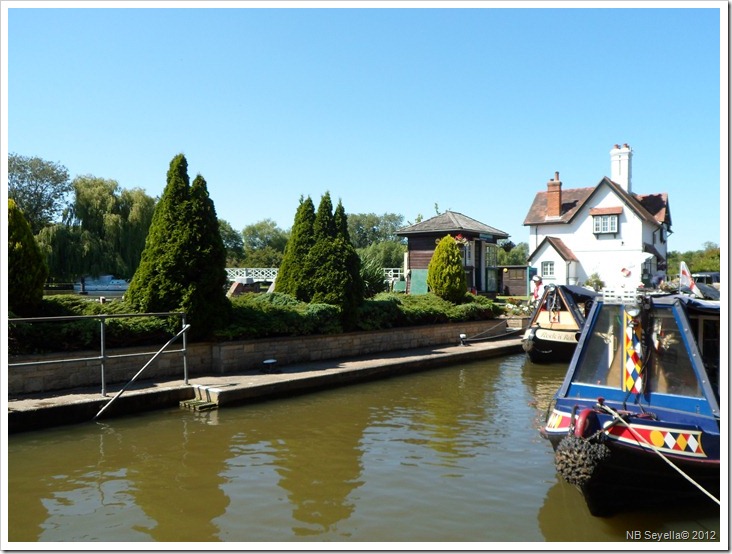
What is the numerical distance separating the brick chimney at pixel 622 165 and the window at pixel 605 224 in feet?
10.8

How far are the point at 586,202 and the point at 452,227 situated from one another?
10.5 m

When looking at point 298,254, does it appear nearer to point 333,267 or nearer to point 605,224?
point 333,267

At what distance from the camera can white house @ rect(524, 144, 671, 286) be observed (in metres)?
40.5

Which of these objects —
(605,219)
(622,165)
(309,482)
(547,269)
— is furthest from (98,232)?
(622,165)

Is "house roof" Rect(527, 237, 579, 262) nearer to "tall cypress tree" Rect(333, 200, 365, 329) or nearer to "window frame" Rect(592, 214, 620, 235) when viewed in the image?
"window frame" Rect(592, 214, 620, 235)

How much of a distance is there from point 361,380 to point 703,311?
8.38 metres

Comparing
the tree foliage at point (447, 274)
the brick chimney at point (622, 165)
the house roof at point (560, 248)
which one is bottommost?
the tree foliage at point (447, 274)

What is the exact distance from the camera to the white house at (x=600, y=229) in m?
40.5

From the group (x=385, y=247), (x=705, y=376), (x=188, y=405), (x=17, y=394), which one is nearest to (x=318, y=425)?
(x=188, y=405)

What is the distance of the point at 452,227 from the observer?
37.9 m

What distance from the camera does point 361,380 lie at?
14547 mm

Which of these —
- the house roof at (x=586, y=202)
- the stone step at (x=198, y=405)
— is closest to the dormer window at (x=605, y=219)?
the house roof at (x=586, y=202)

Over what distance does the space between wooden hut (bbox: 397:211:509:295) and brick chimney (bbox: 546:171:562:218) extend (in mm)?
5615

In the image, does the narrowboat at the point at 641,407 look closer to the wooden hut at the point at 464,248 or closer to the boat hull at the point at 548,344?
the boat hull at the point at 548,344
